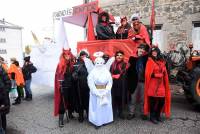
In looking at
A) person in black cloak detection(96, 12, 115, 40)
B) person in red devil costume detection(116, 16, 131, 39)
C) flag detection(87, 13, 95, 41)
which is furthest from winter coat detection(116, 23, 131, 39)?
flag detection(87, 13, 95, 41)

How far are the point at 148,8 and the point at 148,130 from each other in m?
7.35

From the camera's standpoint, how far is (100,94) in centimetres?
535

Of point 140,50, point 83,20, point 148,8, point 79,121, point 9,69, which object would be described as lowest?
point 79,121

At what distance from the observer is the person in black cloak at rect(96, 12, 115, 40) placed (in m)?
6.62

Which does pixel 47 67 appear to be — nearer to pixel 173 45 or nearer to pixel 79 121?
pixel 79 121

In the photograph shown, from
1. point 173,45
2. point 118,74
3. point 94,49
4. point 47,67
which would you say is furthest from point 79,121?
point 173,45

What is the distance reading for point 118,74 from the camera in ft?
19.0

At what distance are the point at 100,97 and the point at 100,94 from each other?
0.06 metres

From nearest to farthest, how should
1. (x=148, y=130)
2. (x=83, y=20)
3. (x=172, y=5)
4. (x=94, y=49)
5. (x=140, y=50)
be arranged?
(x=148, y=130) < (x=140, y=50) < (x=94, y=49) < (x=83, y=20) < (x=172, y=5)

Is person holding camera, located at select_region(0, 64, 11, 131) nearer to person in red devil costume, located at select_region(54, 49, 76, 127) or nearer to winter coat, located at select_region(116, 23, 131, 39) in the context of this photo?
person in red devil costume, located at select_region(54, 49, 76, 127)

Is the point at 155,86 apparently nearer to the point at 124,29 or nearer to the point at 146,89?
the point at 146,89

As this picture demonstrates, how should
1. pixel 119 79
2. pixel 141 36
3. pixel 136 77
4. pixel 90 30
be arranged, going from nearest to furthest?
pixel 119 79 < pixel 136 77 < pixel 141 36 < pixel 90 30

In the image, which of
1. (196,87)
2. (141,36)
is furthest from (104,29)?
(196,87)

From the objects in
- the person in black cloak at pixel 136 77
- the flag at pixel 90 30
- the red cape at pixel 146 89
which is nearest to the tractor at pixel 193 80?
the red cape at pixel 146 89
